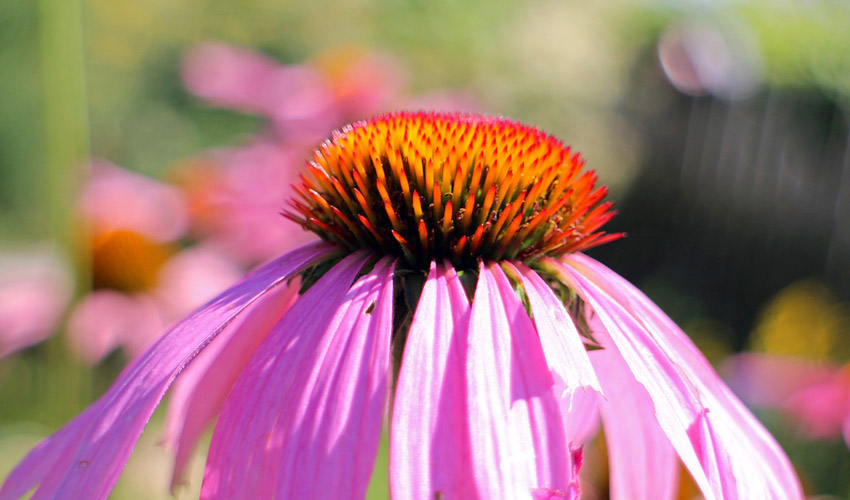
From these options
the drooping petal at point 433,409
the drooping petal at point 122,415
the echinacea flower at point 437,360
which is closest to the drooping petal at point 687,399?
the echinacea flower at point 437,360

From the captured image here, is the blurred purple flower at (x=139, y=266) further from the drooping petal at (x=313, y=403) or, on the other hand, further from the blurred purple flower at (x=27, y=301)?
the drooping petal at (x=313, y=403)

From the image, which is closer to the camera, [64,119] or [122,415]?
[122,415]

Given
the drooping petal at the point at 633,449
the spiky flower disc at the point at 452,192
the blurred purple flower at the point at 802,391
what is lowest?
the blurred purple flower at the point at 802,391

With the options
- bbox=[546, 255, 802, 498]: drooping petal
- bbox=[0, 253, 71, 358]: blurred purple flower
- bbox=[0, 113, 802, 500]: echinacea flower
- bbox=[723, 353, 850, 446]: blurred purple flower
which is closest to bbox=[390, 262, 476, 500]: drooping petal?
bbox=[0, 113, 802, 500]: echinacea flower

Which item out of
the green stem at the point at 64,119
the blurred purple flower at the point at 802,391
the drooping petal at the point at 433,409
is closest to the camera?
the drooping petal at the point at 433,409

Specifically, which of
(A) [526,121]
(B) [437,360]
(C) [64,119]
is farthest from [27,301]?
(A) [526,121]

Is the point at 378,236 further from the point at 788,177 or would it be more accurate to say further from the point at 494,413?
the point at 788,177

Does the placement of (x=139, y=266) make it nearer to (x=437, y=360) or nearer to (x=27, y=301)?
(x=27, y=301)

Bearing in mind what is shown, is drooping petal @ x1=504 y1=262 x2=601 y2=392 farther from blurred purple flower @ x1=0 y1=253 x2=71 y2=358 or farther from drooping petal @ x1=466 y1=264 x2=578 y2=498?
blurred purple flower @ x1=0 y1=253 x2=71 y2=358
